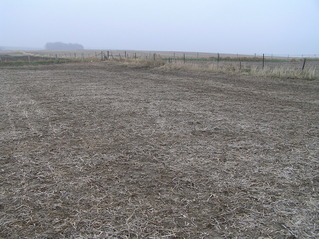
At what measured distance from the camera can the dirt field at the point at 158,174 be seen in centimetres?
247

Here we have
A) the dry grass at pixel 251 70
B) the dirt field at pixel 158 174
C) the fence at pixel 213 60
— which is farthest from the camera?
the fence at pixel 213 60

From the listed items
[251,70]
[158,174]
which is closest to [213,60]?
[251,70]

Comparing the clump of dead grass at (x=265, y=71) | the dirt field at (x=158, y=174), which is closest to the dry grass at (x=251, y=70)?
the clump of dead grass at (x=265, y=71)

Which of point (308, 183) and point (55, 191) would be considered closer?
point (55, 191)

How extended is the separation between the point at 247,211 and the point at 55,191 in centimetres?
214

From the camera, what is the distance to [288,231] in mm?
2385

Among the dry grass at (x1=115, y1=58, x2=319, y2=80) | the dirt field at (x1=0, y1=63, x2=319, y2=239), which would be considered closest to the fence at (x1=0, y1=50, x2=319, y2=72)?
the dry grass at (x1=115, y1=58, x2=319, y2=80)

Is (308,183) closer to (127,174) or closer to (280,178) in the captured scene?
(280,178)

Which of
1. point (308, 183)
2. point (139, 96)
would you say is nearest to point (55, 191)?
point (308, 183)

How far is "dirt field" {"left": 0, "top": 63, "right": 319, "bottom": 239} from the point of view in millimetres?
2473

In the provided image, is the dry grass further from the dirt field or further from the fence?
the dirt field

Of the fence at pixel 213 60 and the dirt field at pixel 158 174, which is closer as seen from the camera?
the dirt field at pixel 158 174

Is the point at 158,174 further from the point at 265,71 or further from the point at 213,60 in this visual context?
the point at 213,60

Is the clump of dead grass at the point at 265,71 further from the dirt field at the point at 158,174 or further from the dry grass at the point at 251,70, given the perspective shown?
the dirt field at the point at 158,174
